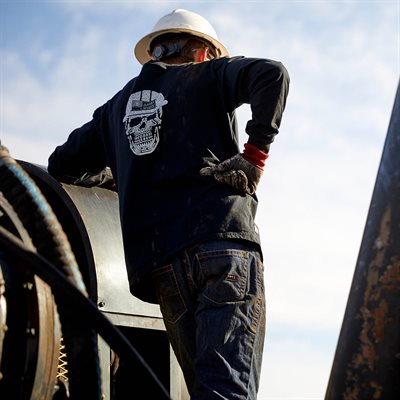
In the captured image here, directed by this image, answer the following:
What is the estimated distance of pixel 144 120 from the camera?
328cm

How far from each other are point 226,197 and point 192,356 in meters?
0.60

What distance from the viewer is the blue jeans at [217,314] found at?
2.75 meters

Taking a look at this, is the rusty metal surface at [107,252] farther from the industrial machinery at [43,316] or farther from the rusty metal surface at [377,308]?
the rusty metal surface at [377,308]

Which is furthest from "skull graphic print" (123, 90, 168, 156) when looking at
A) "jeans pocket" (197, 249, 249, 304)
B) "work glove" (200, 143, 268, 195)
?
"jeans pocket" (197, 249, 249, 304)

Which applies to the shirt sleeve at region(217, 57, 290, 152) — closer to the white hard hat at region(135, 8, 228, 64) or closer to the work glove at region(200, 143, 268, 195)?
the work glove at region(200, 143, 268, 195)

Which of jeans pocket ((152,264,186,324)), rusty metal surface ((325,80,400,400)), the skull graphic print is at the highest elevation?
the skull graphic print

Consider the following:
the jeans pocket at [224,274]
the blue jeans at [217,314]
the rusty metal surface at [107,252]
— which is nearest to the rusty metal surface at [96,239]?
the rusty metal surface at [107,252]

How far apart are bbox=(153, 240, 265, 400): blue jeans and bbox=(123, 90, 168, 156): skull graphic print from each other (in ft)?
1.68

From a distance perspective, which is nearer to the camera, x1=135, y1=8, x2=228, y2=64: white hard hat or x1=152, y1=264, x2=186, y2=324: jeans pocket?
x1=152, y1=264, x2=186, y2=324: jeans pocket

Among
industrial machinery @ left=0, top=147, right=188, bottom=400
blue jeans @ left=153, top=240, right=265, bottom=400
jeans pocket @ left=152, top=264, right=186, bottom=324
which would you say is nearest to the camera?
industrial machinery @ left=0, top=147, right=188, bottom=400

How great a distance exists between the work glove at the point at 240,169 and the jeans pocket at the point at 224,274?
27cm

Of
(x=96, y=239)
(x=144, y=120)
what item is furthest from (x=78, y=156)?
(x=144, y=120)

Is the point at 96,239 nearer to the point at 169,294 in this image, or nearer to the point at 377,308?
the point at 169,294

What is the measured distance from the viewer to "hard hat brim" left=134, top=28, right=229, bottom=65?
3.54m
